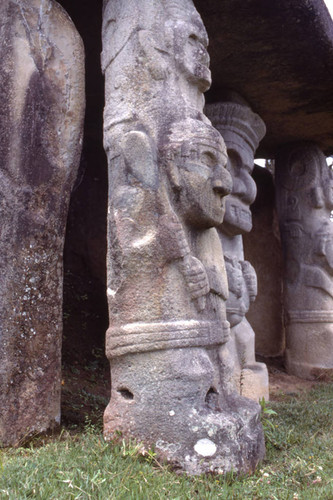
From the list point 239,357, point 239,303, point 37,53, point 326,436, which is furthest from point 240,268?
point 37,53

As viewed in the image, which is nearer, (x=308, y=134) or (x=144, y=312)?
(x=144, y=312)

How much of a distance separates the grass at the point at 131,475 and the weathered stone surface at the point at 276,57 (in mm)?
3348

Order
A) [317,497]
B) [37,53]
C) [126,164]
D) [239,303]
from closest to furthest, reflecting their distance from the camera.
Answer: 1. [317,497]
2. [126,164]
3. [37,53]
4. [239,303]

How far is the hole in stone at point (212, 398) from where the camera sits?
2904 mm

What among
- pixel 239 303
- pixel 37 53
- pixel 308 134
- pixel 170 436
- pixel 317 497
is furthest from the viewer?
pixel 308 134

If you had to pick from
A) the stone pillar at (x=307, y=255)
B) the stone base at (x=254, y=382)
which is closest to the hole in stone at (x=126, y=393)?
the stone base at (x=254, y=382)

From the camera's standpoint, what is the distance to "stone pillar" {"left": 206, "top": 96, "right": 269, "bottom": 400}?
194 inches

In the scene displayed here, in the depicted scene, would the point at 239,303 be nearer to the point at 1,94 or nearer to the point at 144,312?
the point at 144,312

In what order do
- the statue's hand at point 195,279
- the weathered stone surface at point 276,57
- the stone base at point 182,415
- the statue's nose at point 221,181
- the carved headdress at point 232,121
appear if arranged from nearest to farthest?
the stone base at point 182,415 < the statue's hand at point 195,279 < the statue's nose at point 221,181 < the weathered stone surface at point 276,57 < the carved headdress at point 232,121

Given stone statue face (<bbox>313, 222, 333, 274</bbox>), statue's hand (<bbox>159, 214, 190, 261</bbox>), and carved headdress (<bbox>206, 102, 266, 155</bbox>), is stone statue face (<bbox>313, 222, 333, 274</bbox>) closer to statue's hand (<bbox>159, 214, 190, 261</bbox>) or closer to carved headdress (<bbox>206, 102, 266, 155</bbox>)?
carved headdress (<bbox>206, 102, 266, 155</bbox>)

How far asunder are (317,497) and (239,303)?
8.57 feet

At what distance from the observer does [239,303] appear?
194 inches

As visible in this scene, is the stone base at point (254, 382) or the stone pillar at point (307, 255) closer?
the stone base at point (254, 382)

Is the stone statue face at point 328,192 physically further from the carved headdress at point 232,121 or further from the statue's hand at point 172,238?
the statue's hand at point 172,238
